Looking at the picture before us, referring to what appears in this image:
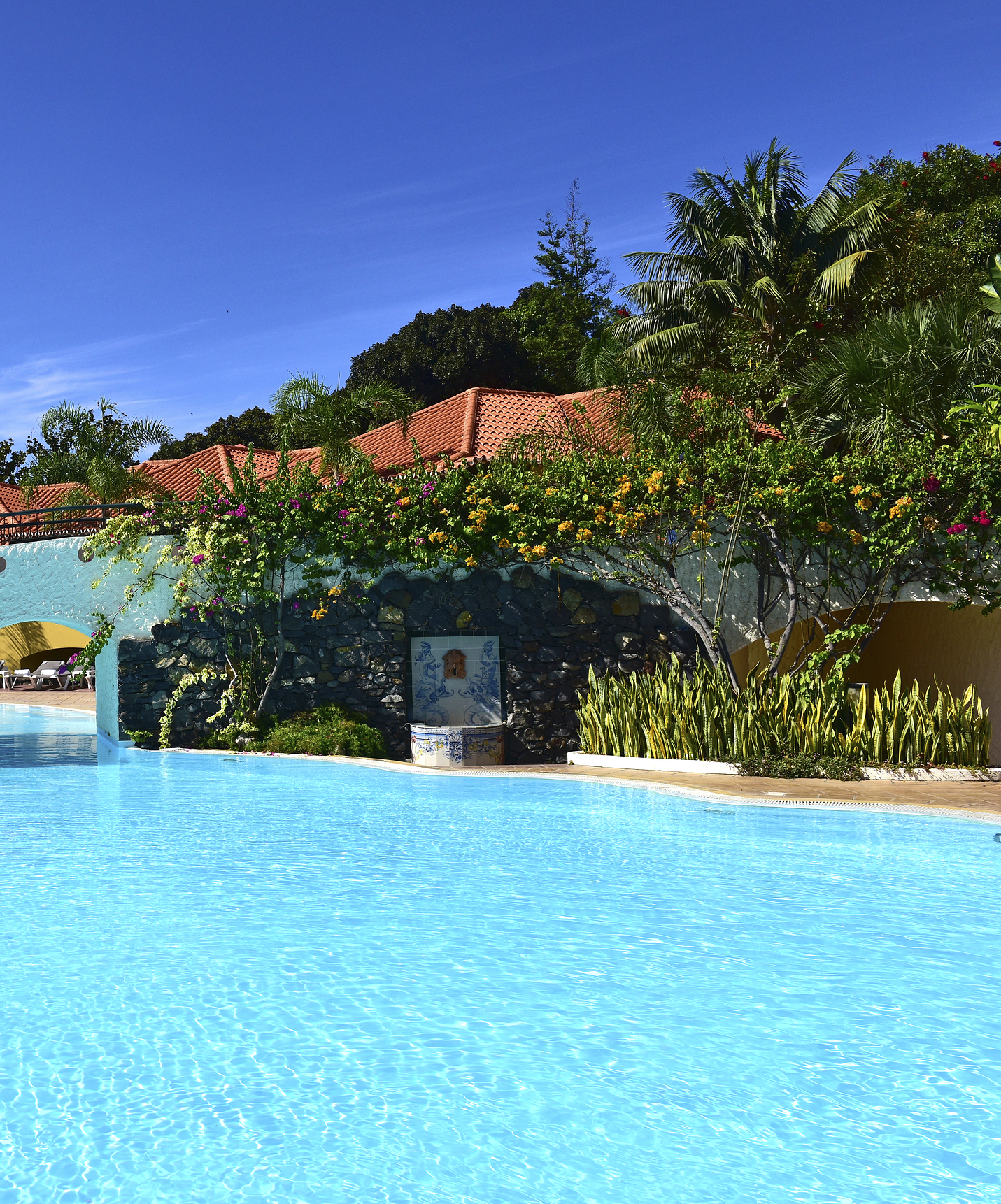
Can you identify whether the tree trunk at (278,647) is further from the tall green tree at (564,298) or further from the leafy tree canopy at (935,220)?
the tall green tree at (564,298)

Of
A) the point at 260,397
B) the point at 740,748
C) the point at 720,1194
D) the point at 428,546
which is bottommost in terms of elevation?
the point at 720,1194

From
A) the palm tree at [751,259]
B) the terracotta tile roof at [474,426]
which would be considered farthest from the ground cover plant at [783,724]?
the palm tree at [751,259]

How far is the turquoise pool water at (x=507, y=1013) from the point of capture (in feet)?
12.6

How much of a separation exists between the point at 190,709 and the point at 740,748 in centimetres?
782

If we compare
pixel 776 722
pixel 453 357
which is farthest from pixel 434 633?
pixel 453 357

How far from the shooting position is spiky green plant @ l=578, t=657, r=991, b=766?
11.2m

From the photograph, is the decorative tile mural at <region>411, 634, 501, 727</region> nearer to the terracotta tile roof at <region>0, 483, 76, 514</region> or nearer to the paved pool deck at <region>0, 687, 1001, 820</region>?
the paved pool deck at <region>0, 687, 1001, 820</region>

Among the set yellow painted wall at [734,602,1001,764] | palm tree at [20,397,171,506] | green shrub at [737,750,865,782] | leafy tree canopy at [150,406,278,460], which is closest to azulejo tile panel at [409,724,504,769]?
green shrub at [737,750,865,782]

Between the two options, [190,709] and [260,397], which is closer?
[190,709]

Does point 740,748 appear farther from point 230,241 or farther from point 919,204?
point 919,204

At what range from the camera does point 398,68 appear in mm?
15758

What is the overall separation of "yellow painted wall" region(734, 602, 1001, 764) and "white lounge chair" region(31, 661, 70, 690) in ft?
69.3

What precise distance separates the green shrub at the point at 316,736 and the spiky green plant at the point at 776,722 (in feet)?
10.1

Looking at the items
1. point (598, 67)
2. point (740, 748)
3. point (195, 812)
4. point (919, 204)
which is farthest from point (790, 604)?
point (919, 204)
